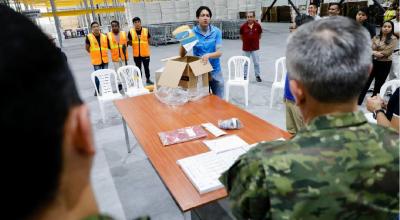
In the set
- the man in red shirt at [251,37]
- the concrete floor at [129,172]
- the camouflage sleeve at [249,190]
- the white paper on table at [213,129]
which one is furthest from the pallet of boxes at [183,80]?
the man in red shirt at [251,37]

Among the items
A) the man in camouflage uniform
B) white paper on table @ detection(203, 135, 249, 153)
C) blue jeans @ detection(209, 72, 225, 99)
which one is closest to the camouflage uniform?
the man in camouflage uniform

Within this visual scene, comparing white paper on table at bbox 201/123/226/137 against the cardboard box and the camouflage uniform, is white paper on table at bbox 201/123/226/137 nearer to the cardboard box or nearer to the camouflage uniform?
the cardboard box

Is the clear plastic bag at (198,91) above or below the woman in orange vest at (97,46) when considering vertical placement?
below

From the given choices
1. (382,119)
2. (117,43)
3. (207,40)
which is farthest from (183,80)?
(117,43)

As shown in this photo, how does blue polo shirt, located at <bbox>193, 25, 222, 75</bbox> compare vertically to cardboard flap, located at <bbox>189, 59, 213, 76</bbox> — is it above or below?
above

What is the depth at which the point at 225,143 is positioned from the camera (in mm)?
1772

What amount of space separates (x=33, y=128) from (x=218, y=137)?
1622 mm

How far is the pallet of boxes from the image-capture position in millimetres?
2639

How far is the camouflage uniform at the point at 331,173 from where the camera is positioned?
30.2 inches

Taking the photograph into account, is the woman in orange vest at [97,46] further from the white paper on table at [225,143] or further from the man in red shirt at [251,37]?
the white paper on table at [225,143]

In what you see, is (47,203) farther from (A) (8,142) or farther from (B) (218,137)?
(B) (218,137)

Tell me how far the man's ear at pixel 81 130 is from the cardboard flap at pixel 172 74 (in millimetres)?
2204

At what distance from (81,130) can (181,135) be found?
1564 millimetres

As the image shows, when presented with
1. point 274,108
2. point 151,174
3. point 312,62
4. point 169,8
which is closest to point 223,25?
point 169,8
